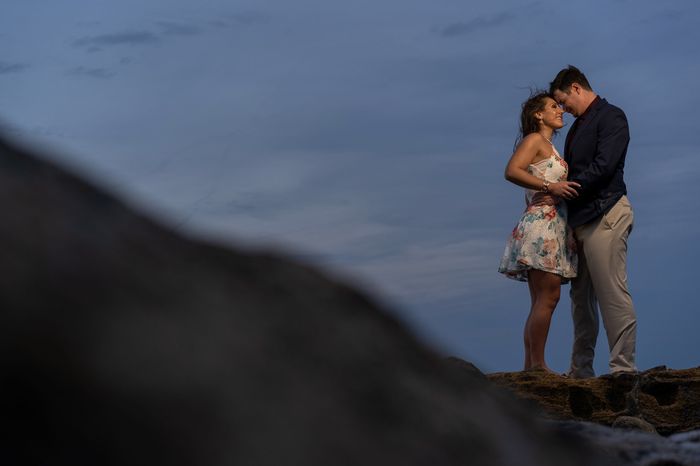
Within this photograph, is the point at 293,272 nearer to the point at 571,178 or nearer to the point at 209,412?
the point at 209,412

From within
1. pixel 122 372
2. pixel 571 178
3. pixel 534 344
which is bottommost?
pixel 534 344

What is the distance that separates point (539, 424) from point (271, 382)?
0.98ft

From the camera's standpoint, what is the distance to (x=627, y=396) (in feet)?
21.6

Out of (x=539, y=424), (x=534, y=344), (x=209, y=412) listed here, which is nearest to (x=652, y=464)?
(x=539, y=424)

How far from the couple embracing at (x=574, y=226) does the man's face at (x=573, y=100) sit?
0.19 m

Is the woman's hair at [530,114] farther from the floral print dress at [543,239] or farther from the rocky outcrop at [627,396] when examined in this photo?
the rocky outcrop at [627,396]

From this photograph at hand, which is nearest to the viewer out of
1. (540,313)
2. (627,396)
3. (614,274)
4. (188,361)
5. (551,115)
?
(188,361)

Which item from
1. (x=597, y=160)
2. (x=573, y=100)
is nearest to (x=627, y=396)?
(x=597, y=160)

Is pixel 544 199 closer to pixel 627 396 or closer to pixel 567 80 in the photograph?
pixel 567 80

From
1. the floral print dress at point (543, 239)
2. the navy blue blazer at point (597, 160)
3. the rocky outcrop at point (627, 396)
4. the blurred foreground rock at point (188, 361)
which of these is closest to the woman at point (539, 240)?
the floral print dress at point (543, 239)

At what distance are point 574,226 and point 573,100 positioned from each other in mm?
1179

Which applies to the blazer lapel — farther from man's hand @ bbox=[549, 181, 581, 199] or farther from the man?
man's hand @ bbox=[549, 181, 581, 199]

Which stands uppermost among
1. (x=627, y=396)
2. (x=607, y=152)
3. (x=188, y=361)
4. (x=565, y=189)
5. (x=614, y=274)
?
(x=188, y=361)

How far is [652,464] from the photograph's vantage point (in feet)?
3.14
